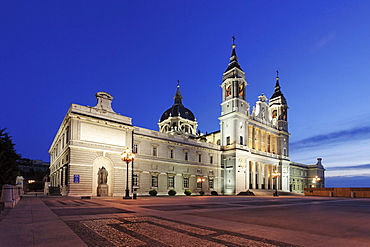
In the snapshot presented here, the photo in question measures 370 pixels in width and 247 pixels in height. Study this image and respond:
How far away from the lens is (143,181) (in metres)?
43.8

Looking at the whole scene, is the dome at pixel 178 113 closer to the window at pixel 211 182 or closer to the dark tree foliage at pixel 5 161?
the window at pixel 211 182

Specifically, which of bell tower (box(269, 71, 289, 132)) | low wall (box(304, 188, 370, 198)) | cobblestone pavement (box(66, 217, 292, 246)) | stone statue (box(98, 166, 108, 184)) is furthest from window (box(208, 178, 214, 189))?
cobblestone pavement (box(66, 217, 292, 246))

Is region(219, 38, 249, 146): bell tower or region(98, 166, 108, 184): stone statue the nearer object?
region(98, 166, 108, 184): stone statue

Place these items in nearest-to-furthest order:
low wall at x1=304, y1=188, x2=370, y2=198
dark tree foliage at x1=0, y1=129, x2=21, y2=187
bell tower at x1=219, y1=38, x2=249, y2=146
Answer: dark tree foliage at x1=0, y1=129, x2=21, y2=187 < low wall at x1=304, y1=188, x2=370, y2=198 < bell tower at x1=219, y1=38, x2=249, y2=146

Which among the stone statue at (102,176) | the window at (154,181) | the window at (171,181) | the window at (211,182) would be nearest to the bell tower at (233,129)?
the window at (211,182)

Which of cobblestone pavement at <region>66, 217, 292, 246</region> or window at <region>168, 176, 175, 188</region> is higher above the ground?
cobblestone pavement at <region>66, 217, 292, 246</region>

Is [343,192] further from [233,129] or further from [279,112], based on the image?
[279,112]

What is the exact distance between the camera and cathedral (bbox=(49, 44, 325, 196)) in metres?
35.1

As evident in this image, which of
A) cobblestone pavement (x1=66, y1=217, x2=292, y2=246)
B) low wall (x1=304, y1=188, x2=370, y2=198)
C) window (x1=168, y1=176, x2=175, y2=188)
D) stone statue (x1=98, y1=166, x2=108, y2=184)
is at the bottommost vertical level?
low wall (x1=304, y1=188, x2=370, y2=198)

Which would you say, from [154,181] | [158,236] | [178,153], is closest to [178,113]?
[178,153]

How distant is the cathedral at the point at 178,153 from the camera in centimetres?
3506

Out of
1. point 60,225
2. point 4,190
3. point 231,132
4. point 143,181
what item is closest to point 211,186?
point 231,132

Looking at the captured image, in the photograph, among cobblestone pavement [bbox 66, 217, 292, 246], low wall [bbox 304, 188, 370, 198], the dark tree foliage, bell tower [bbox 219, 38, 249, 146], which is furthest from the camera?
bell tower [bbox 219, 38, 249, 146]

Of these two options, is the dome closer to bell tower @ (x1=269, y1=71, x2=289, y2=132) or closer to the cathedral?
the cathedral
